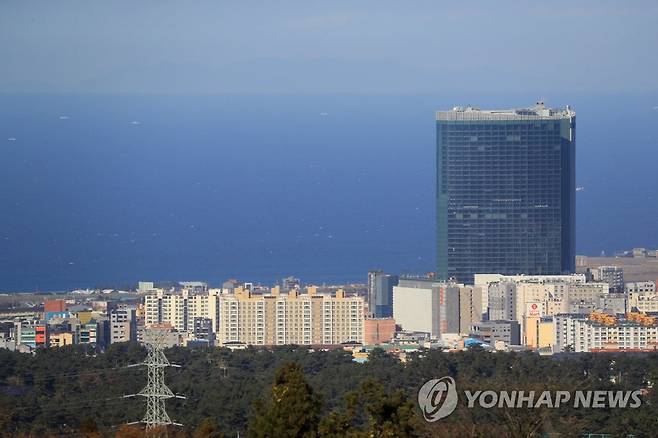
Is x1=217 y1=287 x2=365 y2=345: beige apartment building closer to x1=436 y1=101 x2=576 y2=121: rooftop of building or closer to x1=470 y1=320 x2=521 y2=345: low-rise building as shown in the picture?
x1=470 y1=320 x2=521 y2=345: low-rise building

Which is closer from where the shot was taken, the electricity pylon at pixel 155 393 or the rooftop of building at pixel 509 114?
the electricity pylon at pixel 155 393

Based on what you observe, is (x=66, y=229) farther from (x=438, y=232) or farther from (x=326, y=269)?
(x=438, y=232)

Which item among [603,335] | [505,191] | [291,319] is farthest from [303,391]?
[505,191]

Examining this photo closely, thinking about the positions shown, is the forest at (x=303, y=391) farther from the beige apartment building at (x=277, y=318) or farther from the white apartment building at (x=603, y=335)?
the beige apartment building at (x=277, y=318)

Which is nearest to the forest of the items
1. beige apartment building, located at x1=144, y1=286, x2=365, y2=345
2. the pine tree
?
the pine tree

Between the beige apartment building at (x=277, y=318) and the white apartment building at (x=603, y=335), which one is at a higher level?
the beige apartment building at (x=277, y=318)

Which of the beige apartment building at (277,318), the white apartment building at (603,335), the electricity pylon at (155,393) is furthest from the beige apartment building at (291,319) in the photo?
the electricity pylon at (155,393)

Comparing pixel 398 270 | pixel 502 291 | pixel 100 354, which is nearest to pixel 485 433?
pixel 100 354

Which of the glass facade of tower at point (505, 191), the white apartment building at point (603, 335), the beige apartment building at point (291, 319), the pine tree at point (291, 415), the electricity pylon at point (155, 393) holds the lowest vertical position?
the pine tree at point (291, 415)

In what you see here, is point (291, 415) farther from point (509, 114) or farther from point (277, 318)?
point (509, 114)
